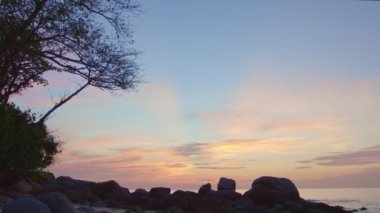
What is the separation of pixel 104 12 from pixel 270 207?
8.41 m

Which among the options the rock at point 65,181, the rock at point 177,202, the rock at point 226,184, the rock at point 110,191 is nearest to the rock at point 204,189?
the rock at point 226,184

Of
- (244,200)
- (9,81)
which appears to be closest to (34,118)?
(9,81)

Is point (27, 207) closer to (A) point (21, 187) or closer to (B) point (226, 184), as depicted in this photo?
(A) point (21, 187)

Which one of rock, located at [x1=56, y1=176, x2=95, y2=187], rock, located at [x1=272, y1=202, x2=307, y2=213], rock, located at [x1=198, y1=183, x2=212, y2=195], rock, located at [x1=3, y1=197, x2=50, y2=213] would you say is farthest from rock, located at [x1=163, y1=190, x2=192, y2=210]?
rock, located at [x1=3, y1=197, x2=50, y2=213]

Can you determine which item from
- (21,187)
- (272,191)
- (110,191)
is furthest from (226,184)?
(21,187)

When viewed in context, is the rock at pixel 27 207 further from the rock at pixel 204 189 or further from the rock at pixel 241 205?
the rock at pixel 204 189

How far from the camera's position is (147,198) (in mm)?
17594

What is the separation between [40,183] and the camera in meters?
18.5

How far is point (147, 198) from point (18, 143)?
3.97 m

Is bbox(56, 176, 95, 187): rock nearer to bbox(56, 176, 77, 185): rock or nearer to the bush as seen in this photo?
bbox(56, 176, 77, 185): rock

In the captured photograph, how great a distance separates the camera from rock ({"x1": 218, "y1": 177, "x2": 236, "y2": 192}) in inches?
946

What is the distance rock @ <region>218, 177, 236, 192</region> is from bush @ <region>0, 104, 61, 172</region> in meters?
8.02

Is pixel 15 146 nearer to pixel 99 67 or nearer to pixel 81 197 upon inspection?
pixel 81 197

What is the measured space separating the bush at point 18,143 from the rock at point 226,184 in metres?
8.02
